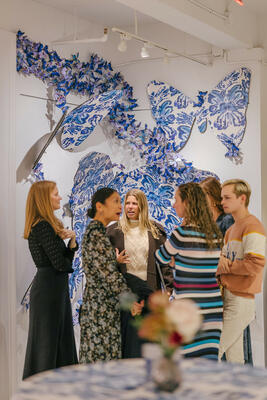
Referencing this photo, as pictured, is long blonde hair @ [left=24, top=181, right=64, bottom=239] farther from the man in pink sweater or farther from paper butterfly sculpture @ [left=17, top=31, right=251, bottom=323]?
the man in pink sweater

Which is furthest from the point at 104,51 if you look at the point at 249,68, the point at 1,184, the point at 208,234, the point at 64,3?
the point at 208,234

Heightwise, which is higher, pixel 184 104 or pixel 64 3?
pixel 64 3

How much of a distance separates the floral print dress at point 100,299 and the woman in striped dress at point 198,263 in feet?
1.21

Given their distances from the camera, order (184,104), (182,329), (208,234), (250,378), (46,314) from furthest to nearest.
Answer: (184,104) < (46,314) < (208,234) < (250,378) < (182,329)

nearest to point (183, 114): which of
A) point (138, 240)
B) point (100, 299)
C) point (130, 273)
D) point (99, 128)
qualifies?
point (99, 128)

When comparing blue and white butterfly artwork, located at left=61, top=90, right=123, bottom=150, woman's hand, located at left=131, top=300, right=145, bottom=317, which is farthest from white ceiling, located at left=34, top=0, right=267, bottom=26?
woman's hand, located at left=131, top=300, right=145, bottom=317

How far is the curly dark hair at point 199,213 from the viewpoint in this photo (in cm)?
405

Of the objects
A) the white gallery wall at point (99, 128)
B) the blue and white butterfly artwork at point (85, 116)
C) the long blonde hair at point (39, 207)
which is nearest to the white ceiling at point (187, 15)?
the white gallery wall at point (99, 128)

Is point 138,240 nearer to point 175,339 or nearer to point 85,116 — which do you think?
point 85,116

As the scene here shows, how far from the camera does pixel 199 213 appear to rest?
406 cm

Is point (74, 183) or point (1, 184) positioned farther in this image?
point (74, 183)

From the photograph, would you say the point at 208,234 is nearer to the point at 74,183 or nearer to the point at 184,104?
the point at 74,183

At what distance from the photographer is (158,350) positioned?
234 centimetres

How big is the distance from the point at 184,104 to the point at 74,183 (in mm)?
1287
